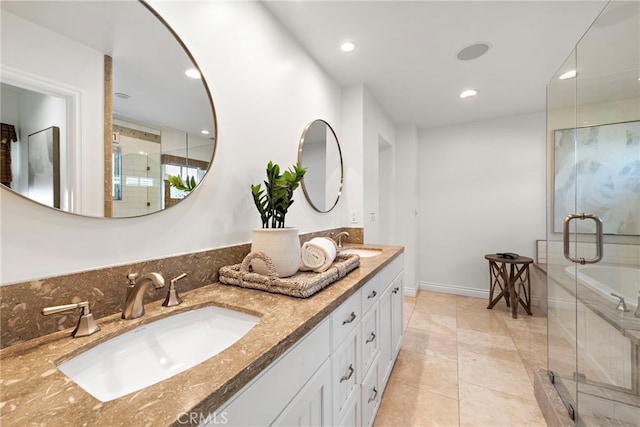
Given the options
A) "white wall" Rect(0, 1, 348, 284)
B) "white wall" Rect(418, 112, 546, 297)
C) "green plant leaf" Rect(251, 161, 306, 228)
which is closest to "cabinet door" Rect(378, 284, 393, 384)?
"white wall" Rect(0, 1, 348, 284)

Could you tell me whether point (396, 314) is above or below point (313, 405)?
below

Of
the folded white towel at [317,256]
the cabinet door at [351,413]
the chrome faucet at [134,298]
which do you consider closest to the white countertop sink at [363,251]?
the folded white towel at [317,256]

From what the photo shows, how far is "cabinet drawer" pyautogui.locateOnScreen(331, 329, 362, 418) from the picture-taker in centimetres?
94

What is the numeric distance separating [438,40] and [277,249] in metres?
1.79

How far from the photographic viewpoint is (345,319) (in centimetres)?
102

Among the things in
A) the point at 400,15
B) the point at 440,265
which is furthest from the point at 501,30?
the point at 440,265

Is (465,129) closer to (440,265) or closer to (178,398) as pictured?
(440,265)

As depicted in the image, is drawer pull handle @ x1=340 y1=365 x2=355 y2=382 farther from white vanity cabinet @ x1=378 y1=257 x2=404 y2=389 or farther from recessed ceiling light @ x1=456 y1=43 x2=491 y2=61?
recessed ceiling light @ x1=456 y1=43 x2=491 y2=61

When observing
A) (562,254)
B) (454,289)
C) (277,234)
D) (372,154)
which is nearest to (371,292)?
(277,234)

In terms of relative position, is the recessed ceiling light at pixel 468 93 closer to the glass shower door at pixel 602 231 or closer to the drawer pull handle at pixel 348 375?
the glass shower door at pixel 602 231

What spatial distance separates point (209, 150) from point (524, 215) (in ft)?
12.0

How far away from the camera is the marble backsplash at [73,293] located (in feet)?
1.99

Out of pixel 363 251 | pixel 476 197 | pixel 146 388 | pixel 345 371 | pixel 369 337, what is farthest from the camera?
pixel 476 197

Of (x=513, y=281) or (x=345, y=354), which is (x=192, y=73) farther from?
(x=513, y=281)
